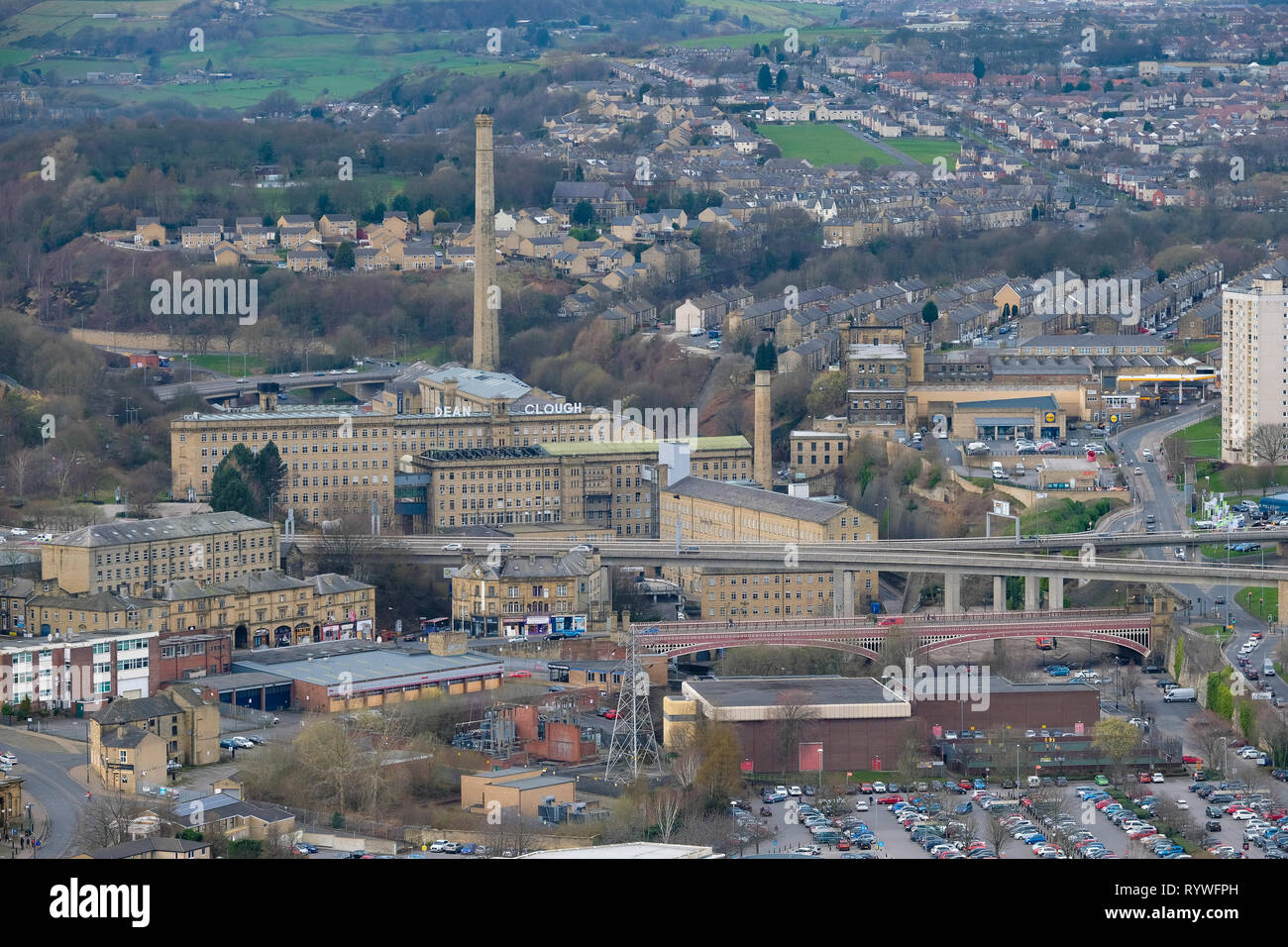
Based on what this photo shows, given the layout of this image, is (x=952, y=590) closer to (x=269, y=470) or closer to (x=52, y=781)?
(x=269, y=470)

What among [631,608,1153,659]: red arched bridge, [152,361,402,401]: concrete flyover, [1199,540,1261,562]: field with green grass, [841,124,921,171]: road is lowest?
[631,608,1153,659]: red arched bridge

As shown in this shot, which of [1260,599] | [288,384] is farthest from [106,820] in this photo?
[288,384]

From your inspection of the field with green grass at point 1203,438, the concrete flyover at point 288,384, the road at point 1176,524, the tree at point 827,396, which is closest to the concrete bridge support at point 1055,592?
the road at point 1176,524

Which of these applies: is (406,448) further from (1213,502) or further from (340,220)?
(340,220)

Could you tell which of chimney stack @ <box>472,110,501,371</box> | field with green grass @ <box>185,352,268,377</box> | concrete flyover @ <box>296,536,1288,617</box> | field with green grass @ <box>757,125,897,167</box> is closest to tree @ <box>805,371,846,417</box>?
chimney stack @ <box>472,110,501,371</box>

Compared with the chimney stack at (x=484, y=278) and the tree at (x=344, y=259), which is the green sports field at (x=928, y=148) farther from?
the chimney stack at (x=484, y=278)

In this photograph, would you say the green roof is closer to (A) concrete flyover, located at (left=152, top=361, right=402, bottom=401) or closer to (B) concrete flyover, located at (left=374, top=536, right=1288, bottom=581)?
(B) concrete flyover, located at (left=374, top=536, right=1288, bottom=581)
